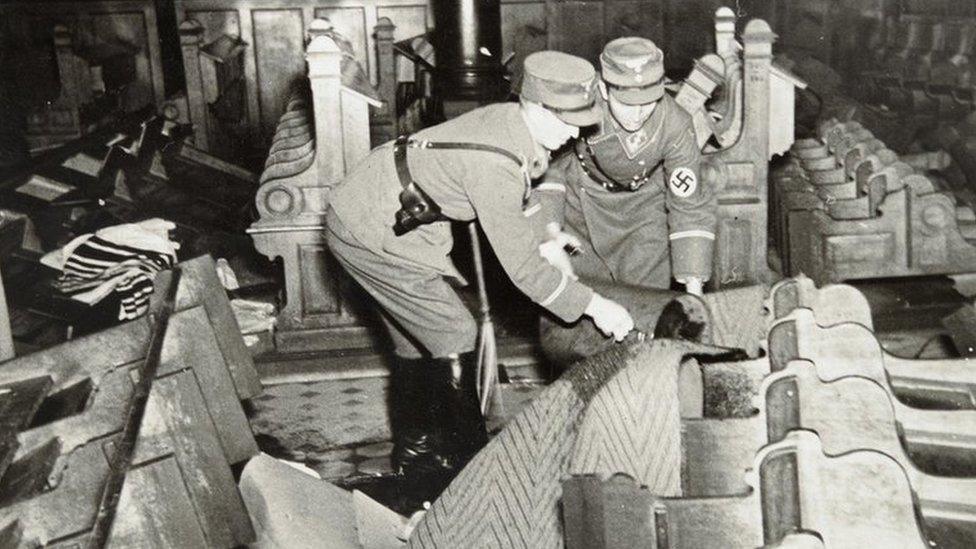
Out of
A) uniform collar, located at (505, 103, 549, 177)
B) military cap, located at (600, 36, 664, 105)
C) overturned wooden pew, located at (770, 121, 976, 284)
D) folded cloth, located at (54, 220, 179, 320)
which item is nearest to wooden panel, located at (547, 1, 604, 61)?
overturned wooden pew, located at (770, 121, 976, 284)

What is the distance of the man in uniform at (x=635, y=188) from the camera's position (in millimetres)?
3385

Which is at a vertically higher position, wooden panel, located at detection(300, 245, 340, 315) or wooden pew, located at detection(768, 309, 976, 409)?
wooden pew, located at detection(768, 309, 976, 409)

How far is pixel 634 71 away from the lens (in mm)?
3301

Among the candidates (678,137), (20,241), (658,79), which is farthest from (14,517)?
(20,241)

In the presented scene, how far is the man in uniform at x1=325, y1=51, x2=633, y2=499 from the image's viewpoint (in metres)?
2.81

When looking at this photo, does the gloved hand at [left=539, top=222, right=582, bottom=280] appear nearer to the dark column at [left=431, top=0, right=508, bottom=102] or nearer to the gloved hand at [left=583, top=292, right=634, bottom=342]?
the gloved hand at [left=583, top=292, right=634, bottom=342]

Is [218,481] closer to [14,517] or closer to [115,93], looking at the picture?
[14,517]

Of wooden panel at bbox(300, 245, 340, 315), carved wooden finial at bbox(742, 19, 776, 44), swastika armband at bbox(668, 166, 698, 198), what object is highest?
carved wooden finial at bbox(742, 19, 776, 44)

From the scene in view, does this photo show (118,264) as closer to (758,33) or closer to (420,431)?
(420,431)

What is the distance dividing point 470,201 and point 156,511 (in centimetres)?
136

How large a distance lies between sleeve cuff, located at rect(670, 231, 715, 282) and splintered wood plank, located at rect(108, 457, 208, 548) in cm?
219

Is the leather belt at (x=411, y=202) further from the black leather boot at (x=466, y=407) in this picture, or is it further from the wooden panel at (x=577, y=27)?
the wooden panel at (x=577, y=27)

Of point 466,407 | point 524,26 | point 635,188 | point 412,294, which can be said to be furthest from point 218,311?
point 524,26

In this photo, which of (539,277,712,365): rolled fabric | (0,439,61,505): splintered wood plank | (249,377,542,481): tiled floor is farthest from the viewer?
(249,377,542,481): tiled floor
